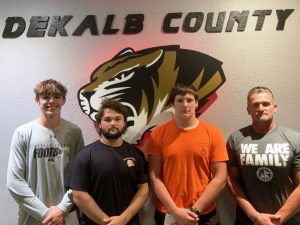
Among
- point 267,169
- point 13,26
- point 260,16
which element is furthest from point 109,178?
point 260,16

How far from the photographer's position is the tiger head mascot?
2486 mm

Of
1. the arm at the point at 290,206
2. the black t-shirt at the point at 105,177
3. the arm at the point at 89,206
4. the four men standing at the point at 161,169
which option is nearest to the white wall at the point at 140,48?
the four men standing at the point at 161,169

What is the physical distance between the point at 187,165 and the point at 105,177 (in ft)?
1.80

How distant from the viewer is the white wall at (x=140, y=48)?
96.5 inches

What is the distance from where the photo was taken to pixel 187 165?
213 centimetres

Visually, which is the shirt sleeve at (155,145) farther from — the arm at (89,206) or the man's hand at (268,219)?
the man's hand at (268,219)

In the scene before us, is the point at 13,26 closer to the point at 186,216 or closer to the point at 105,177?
the point at 105,177

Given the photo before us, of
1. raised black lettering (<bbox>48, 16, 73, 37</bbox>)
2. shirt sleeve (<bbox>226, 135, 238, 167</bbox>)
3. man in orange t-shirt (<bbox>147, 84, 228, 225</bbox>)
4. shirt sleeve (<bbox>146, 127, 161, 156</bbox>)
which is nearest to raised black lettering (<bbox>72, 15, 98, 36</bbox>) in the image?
raised black lettering (<bbox>48, 16, 73, 37</bbox>)

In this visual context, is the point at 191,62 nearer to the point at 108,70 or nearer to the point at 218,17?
the point at 218,17

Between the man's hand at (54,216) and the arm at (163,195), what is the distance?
65 centimetres

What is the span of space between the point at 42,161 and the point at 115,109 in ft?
2.06

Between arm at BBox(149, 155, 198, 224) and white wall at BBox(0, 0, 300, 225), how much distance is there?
53 cm

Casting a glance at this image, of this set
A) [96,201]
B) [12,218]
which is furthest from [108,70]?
[12,218]

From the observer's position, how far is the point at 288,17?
2.45 metres
